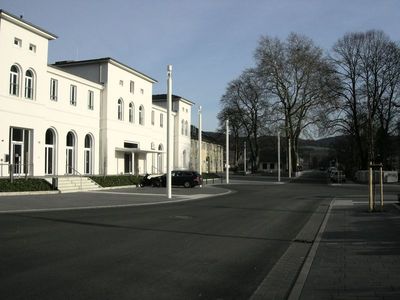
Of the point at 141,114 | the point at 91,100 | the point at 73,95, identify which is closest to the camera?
the point at 73,95

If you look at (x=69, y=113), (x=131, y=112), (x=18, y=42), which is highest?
(x=18, y=42)

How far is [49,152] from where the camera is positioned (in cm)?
3862

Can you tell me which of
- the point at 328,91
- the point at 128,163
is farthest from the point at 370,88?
the point at 128,163

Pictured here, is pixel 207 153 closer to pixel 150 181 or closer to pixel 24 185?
pixel 150 181

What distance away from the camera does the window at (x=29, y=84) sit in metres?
34.2

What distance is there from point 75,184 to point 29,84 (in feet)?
25.6

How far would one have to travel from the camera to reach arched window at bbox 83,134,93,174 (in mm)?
43906

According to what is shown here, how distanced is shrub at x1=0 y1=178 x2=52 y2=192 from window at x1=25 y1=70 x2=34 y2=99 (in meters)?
6.94

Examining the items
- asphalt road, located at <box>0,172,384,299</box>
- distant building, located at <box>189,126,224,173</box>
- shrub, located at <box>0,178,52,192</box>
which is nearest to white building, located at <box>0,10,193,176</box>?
shrub, located at <box>0,178,52,192</box>

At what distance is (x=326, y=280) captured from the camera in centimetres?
736

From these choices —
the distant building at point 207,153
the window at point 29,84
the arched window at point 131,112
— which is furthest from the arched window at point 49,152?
the distant building at point 207,153

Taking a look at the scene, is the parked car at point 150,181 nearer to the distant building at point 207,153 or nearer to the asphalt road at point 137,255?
the asphalt road at point 137,255

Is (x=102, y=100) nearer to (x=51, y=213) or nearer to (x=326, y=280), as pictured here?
(x=51, y=213)

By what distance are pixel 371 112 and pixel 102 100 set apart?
35.0 metres
